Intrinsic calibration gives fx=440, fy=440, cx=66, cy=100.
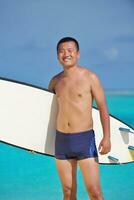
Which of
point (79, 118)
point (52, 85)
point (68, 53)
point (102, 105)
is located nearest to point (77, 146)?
point (79, 118)

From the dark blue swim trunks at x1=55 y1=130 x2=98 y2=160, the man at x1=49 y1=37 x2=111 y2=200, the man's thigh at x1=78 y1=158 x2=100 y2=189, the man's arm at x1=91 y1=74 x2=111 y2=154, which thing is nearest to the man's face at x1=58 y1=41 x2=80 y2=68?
the man at x1=49 y1=37 x2=111 y2=200

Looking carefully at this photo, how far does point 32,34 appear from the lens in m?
2.56

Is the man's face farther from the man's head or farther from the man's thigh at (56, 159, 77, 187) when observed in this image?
the man's thigh at (56, 159, 77, 187)

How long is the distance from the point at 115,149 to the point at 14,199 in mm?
674

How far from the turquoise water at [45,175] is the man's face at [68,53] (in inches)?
16.8

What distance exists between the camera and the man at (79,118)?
2.30m

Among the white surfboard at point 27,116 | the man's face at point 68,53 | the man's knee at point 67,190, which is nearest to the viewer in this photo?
the man's face at point 68,53

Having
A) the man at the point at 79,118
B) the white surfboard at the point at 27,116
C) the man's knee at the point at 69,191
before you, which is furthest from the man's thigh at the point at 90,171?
the white surfboard at the point at 27,116

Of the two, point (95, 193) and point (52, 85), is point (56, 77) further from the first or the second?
point (95, 193)

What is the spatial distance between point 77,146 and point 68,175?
181 millimetres

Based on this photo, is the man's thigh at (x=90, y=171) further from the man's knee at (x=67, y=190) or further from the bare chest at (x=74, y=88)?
the bare chest at (x=74, y=88)

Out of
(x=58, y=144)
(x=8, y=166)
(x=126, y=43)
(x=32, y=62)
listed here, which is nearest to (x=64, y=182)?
(x=58, y=144)

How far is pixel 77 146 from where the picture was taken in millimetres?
2303

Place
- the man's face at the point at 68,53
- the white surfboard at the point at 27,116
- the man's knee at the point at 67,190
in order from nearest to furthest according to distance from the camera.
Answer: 1. the man's face at the point at 68,53
2. the man's knee at the point at 67,190
3. the white surfboard at the point at 27,116
